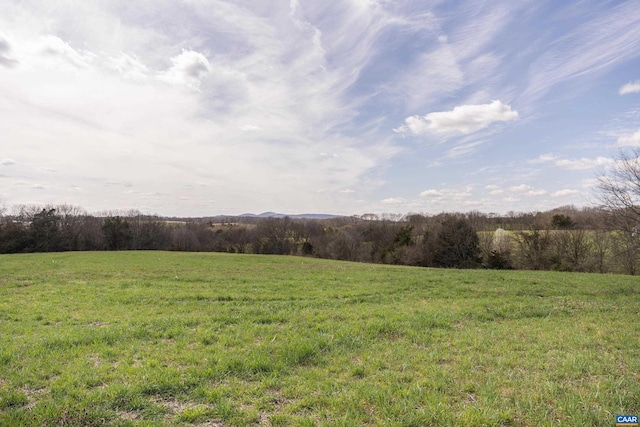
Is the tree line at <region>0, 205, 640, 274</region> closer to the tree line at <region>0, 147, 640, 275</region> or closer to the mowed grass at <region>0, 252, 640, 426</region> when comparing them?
the tree line at <region>0, 147, 640, 275</region>

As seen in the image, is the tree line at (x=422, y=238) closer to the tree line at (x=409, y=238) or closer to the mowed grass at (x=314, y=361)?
the tree line at (x=409, y=238)

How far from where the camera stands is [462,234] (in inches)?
1465

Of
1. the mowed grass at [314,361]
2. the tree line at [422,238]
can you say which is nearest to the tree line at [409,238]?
the tree line at [422,238]

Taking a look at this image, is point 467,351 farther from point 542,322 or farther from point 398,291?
point 398,291

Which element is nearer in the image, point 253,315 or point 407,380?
point 407,380

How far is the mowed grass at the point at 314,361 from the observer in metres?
3.72

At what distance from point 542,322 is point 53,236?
62918mm

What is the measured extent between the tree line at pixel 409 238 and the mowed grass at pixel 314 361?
1873 cm

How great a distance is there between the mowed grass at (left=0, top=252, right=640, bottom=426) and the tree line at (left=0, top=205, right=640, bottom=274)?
1873 cm

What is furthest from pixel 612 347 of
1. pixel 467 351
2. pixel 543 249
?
pixel 543 249

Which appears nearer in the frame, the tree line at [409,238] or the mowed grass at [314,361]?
the mowed grass at [314,361]

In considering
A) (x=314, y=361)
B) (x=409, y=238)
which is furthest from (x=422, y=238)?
(x=314, y=361)

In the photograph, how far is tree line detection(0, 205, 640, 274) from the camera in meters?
31.7

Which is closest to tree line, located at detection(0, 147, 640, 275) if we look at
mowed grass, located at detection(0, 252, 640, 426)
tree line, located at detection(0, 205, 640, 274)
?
tree line, located at detection(0, 205, 640, 274)
